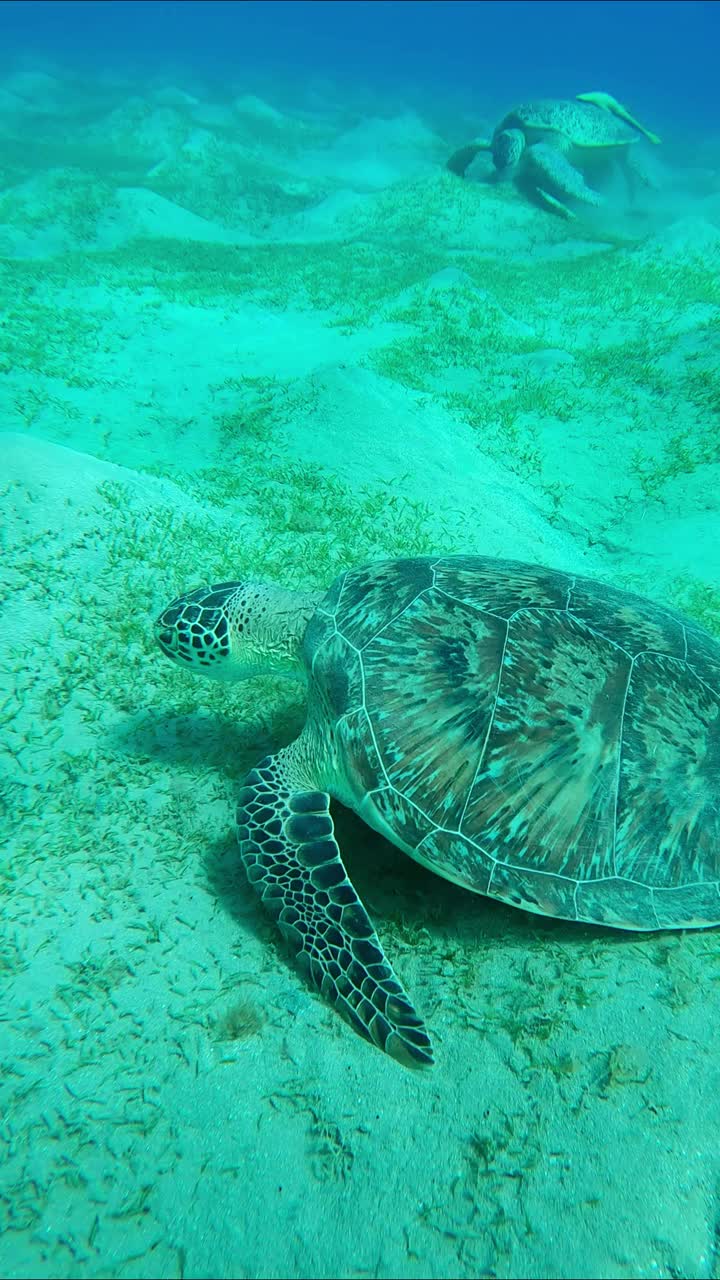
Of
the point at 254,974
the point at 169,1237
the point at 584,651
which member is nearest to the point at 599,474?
the point at 584,651

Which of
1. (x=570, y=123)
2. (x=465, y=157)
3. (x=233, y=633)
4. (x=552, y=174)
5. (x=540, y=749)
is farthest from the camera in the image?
(x=465, y=157)

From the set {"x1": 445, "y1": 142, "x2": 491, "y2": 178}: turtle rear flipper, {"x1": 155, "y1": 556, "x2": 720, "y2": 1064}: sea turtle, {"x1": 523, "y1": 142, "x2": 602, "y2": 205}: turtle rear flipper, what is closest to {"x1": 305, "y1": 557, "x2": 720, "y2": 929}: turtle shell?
{"x1": 155, "y1": 556, "x2": 720, "y2": 1064}: sea turtle

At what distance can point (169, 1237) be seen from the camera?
153 cm

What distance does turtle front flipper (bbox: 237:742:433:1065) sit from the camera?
195 cm

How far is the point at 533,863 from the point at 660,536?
3.56 meters

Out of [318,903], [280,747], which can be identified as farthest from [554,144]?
[318,903]

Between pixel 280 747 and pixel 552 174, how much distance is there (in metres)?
15.2

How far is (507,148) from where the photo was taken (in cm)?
1292

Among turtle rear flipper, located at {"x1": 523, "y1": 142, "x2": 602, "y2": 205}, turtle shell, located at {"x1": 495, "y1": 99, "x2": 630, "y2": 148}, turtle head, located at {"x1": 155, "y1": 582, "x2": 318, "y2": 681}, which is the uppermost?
turtle shell, located at {"x1": 495, "y1": 99, "x2": 630, "y2": 148}

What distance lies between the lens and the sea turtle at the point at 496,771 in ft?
6.81

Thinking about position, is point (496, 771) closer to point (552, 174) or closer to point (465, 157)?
point (552, 174)

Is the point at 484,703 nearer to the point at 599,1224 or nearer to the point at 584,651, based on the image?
the point at 584,651

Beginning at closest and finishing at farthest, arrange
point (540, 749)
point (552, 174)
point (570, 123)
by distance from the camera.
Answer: point (540, 749)
point (552, 174)
point (570, 123)

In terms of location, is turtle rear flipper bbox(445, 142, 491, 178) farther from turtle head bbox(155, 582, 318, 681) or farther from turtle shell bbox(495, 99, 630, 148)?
turtle head bbox(155, 582, 318, 681)
